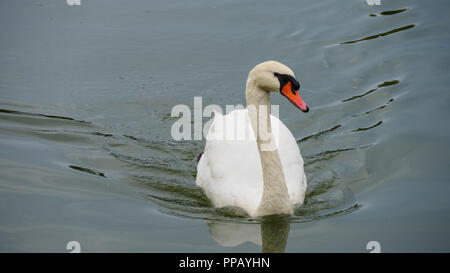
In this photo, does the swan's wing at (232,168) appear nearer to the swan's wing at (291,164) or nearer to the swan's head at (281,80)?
the swan's wing at (291,164)

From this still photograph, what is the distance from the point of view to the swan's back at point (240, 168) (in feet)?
22.6

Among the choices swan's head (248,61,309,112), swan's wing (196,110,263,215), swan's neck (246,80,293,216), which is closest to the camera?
swan's head (248,61,309,112)

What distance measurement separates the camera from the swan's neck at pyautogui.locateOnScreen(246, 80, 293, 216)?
6453 mm

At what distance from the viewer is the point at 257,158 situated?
7215 millimetres

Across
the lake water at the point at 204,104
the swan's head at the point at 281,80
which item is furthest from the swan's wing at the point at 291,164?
the swan's head at the point at 281,80

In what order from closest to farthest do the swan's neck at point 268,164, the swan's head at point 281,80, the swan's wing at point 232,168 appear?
the swan's head at point 281,80 → the swan's neck at point 268,164 → the swan's wing at point 232,168

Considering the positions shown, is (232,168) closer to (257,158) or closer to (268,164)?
(257,158)

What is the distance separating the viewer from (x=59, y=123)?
9.24 metres

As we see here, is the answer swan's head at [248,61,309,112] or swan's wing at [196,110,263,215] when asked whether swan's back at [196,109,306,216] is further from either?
swan's head at [248,61,309,112]

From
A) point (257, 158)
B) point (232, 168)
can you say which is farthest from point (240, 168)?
point (257, 158)

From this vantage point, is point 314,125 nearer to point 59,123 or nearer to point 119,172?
point 119,172

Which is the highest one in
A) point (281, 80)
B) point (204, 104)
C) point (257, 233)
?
point (204, 104)

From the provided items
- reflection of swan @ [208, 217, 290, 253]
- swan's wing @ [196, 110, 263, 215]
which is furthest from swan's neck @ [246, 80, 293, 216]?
swan's wing @ [196, 110, 263, 215]

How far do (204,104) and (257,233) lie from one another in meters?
4.06
